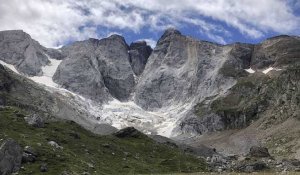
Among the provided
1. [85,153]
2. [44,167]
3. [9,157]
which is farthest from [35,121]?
[9,157]

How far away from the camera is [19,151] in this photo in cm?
8594

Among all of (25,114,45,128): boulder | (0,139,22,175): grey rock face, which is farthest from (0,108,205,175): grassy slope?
(0,139,22,175): grey rock face

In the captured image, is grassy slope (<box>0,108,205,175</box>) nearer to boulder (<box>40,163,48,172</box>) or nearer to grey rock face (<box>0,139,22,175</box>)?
boulder (<box>40,163,48,172</box>)

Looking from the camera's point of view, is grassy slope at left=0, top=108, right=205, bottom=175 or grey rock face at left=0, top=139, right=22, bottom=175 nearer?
grey rock face at left=0, top=139, right=22, bottom=175

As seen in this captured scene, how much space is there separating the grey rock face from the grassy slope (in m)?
3.00

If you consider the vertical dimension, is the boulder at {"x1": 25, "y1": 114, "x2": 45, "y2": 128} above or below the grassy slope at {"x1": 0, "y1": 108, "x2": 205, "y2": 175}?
above

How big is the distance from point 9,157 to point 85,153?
45.0m

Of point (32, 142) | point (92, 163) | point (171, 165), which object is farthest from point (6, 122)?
point (171, 165)

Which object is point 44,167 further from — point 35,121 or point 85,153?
point 35,121

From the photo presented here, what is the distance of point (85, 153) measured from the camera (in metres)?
126

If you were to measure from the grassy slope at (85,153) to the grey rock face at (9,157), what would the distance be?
118 inches

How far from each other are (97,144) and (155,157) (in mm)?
22984

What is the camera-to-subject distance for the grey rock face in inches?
3118

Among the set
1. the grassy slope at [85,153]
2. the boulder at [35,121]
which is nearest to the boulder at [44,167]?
the grassy slope at [85,153]
